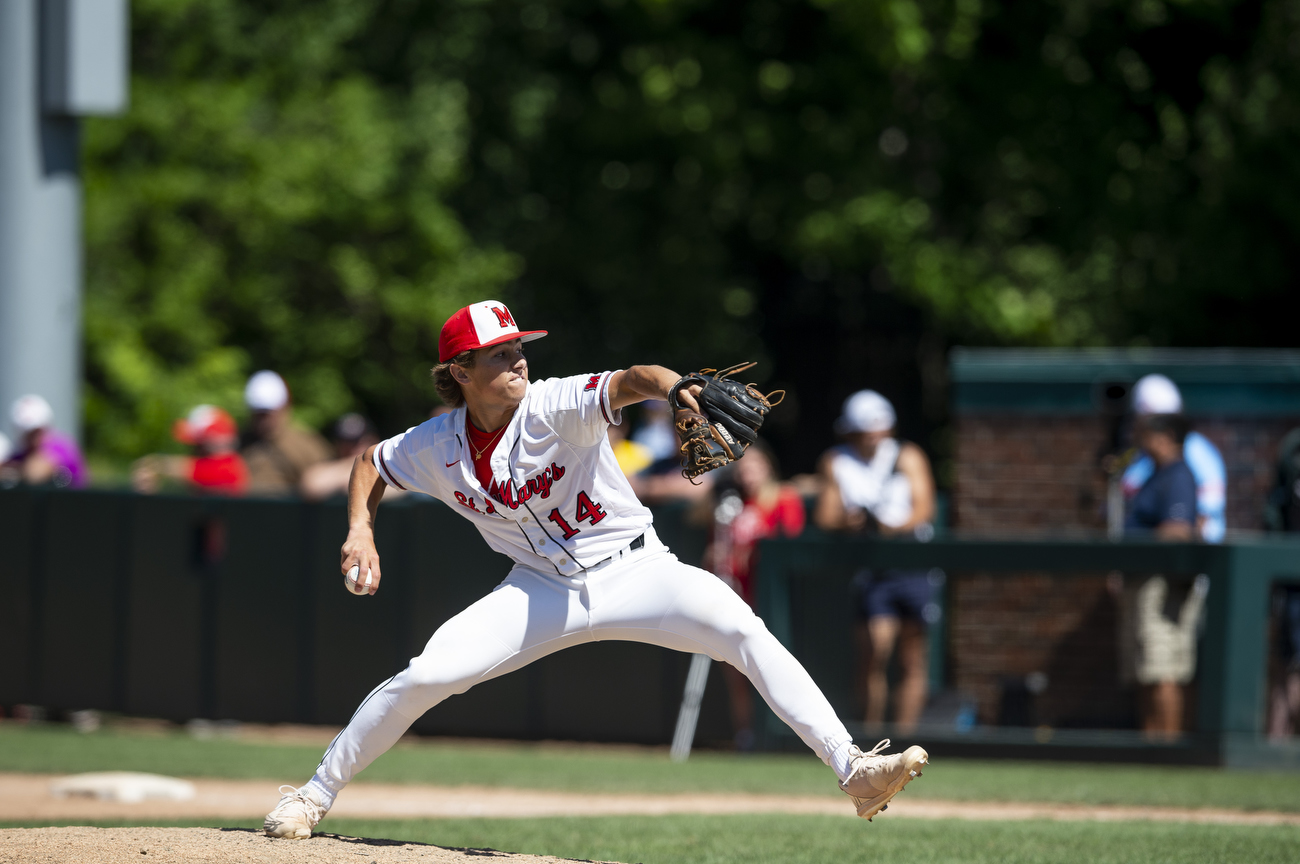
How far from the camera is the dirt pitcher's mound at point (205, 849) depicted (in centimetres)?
452

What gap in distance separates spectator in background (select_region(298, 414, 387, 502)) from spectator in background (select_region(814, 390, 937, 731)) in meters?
2.87

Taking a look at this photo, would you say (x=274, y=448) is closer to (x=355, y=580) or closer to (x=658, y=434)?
(x=658, y=434)

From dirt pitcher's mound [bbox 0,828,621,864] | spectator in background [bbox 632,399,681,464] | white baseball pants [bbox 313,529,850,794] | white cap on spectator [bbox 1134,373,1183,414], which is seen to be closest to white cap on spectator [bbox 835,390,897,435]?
white cap on spectator [bbox 1134,373,1183,414]

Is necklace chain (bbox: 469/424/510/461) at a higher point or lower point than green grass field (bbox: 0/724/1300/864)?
higher

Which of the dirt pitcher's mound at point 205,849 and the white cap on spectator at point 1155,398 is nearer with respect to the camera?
the dirt pitcher's mound at point 205,849

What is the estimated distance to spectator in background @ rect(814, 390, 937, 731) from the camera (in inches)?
340

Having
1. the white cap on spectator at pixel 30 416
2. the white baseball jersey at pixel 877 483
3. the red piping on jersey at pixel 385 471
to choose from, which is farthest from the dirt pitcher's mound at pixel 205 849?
the white cap on spectator at pixel 30 416

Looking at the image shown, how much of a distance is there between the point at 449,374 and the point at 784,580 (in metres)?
4.16

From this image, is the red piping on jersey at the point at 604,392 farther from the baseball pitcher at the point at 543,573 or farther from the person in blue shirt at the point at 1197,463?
the person in blue shirt at the point at 1197,463

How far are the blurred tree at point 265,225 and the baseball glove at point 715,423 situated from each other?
53.0 feet

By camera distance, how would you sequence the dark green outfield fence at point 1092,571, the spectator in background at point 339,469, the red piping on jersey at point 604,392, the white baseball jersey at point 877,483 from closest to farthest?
the red piping on jersey at point 604,392 → the dark green outfield fence at point 1092,571 → the white baseball jersey at point 877,483 → the spectator in background at point 339,469

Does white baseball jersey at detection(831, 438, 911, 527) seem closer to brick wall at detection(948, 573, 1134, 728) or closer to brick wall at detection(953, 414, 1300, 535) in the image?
brick wall at detection(948, 573, 1134, 728)

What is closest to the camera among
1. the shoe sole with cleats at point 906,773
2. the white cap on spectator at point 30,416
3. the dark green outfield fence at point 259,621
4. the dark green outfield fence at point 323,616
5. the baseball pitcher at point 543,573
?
the shoe sole with cleats at point 906,773

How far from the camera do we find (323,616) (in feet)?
31.8
